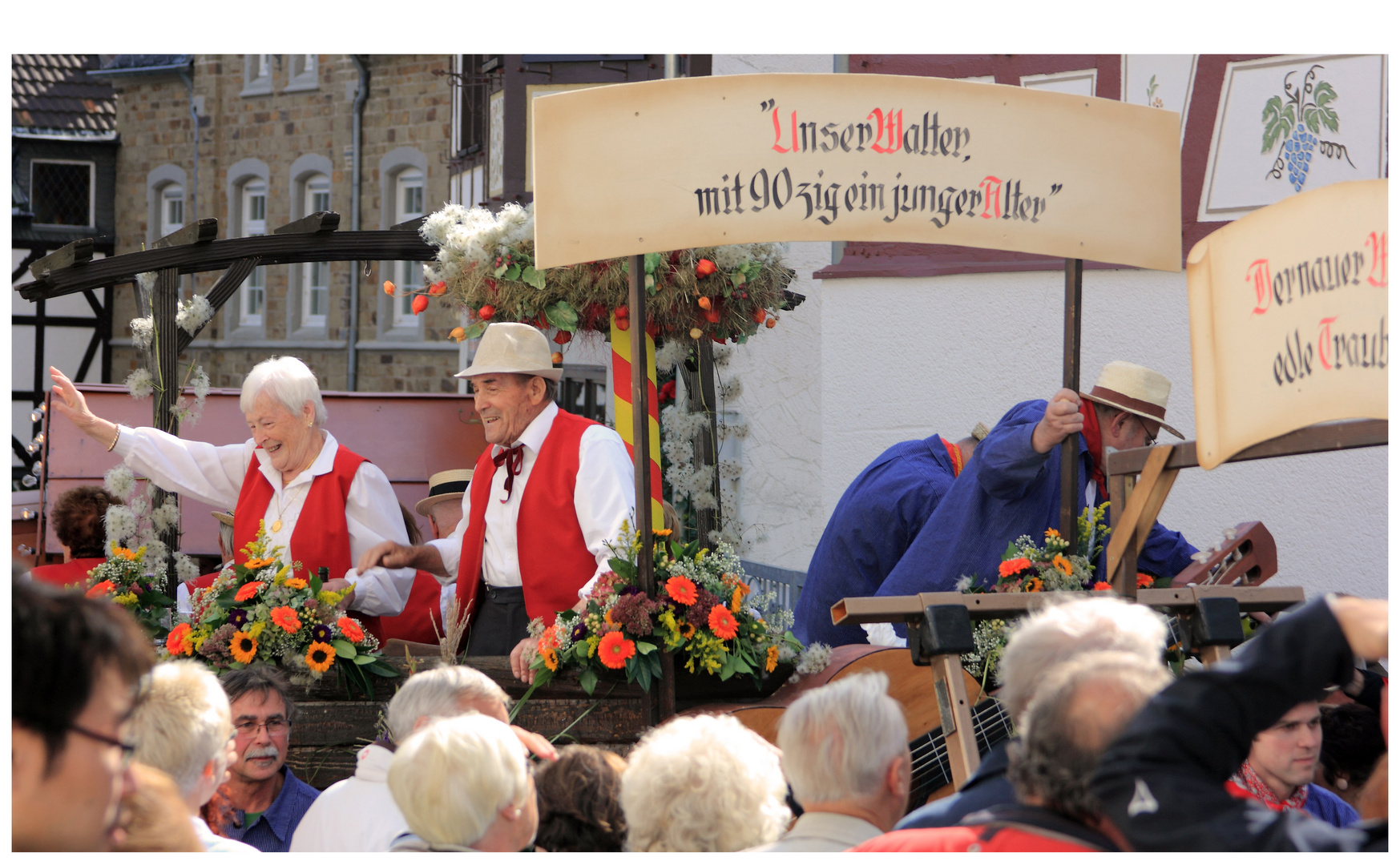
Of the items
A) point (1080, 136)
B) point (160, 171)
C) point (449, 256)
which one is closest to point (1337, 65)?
point (1080, 136)

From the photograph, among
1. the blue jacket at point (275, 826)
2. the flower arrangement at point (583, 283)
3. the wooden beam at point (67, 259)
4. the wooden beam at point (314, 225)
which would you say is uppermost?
the wooden beam at point (314, 225)

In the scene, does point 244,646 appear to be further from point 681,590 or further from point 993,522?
point 993,522

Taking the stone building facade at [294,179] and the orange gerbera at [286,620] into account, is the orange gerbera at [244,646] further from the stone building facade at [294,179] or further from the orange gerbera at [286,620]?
the stone building facade at [294,179]

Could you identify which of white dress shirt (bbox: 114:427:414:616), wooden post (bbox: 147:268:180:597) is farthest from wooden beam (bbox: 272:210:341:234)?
white dress shirt (bbox: 114:427:414:616)

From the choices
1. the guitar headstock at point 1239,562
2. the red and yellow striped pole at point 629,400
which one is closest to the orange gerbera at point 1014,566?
the guitar headstock at point 1239,562

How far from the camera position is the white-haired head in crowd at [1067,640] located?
2.14 metres

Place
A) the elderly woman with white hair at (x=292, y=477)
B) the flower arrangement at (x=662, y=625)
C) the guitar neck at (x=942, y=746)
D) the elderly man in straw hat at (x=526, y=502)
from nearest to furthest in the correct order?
the guitar neck at (x=942, y=746) < the flower arrangement at (x=662, y=625) < the elderly man in straw hat at (x=526, y=502) < the elderly woman with white hair at (x=292, y=477)

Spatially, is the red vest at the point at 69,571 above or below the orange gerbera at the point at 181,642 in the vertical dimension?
above

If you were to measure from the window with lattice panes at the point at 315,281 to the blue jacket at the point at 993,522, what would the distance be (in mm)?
15638

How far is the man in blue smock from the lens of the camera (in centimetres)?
520

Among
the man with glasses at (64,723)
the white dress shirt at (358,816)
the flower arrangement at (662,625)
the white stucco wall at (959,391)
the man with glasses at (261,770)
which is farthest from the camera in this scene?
the white stucco wall at (959,391)
